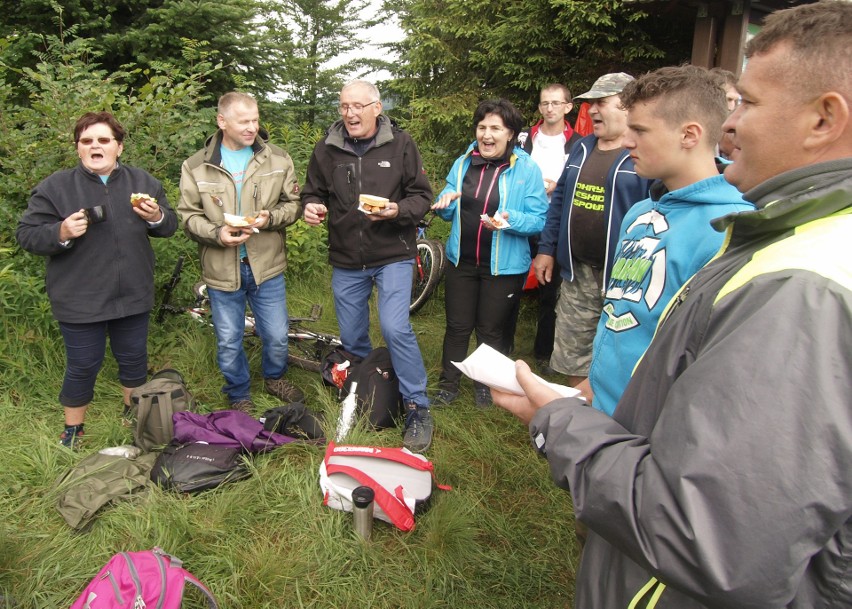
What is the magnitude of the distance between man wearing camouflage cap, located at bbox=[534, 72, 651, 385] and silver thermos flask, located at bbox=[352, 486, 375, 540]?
152 centimetres

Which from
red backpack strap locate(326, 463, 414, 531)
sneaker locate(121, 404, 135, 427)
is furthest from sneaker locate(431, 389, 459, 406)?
sneaker locate(121, 404, 135, 427)

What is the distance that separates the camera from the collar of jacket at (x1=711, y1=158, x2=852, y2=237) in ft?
2.75

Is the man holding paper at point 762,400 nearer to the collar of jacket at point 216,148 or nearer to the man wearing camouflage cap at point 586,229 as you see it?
the man wearing camouflage cap at point 586,229

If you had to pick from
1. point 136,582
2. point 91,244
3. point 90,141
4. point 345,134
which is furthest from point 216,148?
point 136,582

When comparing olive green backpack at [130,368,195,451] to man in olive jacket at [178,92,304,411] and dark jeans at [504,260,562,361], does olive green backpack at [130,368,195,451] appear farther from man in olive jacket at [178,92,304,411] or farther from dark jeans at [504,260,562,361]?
dark jeans at [504,260,562,361]

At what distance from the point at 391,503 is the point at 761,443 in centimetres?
222

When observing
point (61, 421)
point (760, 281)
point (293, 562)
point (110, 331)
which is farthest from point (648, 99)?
point (61, 421)

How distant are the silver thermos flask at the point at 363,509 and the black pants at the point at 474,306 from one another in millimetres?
1632

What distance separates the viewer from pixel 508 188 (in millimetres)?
3867

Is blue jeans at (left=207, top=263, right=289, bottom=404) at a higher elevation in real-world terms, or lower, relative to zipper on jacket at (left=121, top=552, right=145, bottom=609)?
higher

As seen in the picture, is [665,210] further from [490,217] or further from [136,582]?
[136,582]

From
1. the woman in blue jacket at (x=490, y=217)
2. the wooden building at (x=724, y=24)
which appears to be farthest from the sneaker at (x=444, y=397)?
the wooden building at (x=724, y=24)

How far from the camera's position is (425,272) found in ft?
19.6

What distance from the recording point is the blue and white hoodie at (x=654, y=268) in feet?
6.13
